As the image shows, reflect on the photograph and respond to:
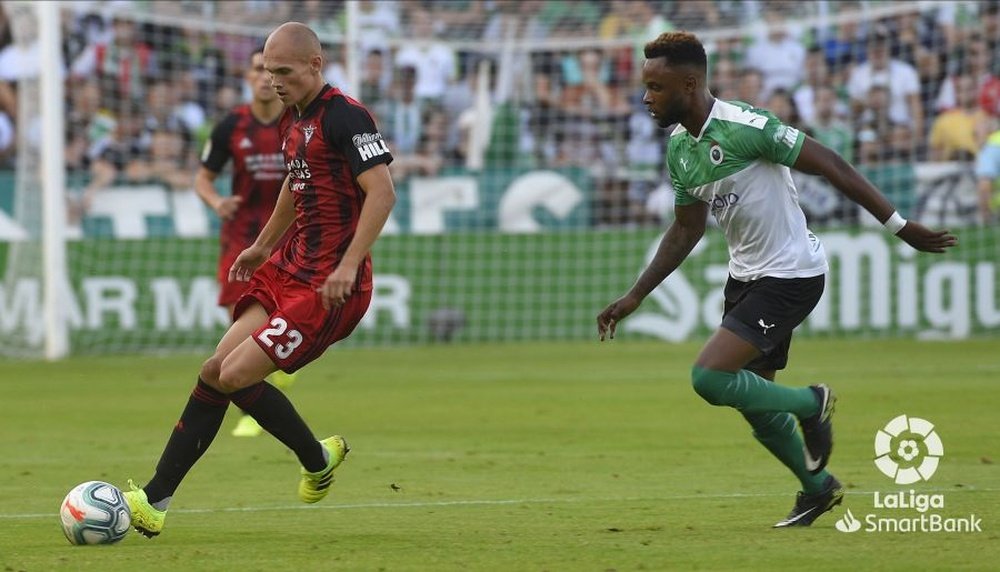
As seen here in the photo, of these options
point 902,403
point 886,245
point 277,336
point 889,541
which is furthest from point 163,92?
point 889,541

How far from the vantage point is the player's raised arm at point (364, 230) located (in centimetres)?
687

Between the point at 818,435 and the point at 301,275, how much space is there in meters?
2.33

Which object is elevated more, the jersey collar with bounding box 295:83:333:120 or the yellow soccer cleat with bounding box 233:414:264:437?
the jersey collar with bounding box 295:83:333:120

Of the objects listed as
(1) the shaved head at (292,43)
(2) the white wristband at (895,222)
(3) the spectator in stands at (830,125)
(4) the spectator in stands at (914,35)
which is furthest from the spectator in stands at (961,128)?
(1) the shaved head at (292,43)

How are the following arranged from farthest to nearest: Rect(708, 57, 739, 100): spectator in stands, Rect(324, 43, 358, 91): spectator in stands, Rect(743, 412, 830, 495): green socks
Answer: Rect(324, 43, 358, 91): spectator in stands → Rect(708, 57, 739, 100): spectator in stands → Rect(743, 412, 830, 495): green socks

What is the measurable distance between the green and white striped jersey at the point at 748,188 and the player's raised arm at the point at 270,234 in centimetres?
176

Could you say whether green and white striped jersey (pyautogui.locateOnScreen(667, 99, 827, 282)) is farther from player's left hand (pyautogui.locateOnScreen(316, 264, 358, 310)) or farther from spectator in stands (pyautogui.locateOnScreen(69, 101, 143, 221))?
spectator in stands (pyautogui.locateOnScreen(69, 101, 143, 221))

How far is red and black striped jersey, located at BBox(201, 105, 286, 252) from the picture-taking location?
12.1 m

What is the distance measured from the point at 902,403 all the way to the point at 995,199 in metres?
7.23

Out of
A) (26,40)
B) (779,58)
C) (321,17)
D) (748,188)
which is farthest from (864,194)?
(26,40)

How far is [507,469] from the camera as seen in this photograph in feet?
31.1

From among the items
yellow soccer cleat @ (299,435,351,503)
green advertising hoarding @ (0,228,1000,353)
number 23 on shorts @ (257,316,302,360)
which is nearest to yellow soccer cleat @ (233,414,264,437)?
yellow soccer cleat @ (299,435,351,503)

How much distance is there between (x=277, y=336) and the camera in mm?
7082

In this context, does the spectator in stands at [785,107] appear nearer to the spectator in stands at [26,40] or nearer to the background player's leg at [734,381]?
the spectator in stands at [26,40]
